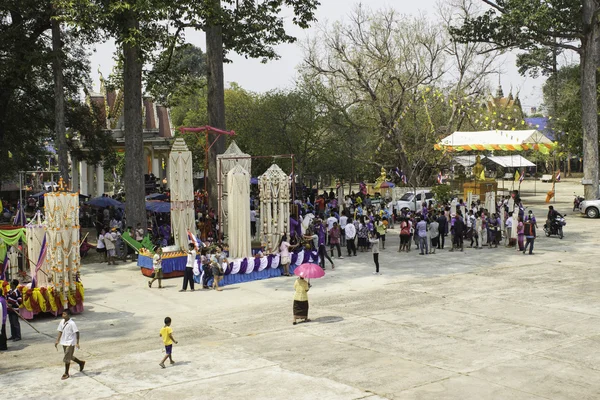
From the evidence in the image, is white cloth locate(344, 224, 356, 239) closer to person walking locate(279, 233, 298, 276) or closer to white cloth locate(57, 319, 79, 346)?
person walking locate(279, 233, 298, 276)

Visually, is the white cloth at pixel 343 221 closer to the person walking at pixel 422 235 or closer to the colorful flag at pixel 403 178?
the person walking at pixel 422 235

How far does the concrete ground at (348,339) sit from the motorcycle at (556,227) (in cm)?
615

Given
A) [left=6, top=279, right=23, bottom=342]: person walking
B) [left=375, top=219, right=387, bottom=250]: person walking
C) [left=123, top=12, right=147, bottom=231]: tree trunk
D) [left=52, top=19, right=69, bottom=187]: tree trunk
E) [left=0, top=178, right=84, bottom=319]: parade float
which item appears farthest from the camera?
[left=52, top=19, right=69, bottom=187]: tree trunk

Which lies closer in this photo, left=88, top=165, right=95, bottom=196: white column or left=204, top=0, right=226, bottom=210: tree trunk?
left=204, top=0, right=226, bottom=210: tree trunk

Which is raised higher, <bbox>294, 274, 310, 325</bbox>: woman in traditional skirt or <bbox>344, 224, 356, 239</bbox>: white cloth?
<bbox>344, 224, 356, 239</bbox>: white cloth

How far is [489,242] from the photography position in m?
27.1

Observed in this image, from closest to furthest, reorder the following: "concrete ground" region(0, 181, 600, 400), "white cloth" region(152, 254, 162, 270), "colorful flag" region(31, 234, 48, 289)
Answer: "concrete ground" region(0, 181, 600, 400) → "colorful flag" region(31, 234, 48, 289) → "white cloth" region(152, 254, 162, 270)

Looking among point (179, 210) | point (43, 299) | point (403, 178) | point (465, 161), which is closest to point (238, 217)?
point (179, 210)

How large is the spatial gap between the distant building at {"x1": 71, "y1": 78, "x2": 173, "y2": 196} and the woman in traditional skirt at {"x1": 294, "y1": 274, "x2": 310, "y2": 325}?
107 feet

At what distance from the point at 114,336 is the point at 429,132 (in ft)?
104

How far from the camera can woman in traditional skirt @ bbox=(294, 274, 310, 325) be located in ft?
51.4

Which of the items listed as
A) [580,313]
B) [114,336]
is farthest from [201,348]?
[580,313]

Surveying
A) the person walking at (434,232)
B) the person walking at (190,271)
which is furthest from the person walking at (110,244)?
the person walking at (434,232)

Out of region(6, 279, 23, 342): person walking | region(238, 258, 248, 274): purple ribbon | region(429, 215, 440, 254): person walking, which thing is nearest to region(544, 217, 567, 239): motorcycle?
region(429, 215, 440, 254): person walking
